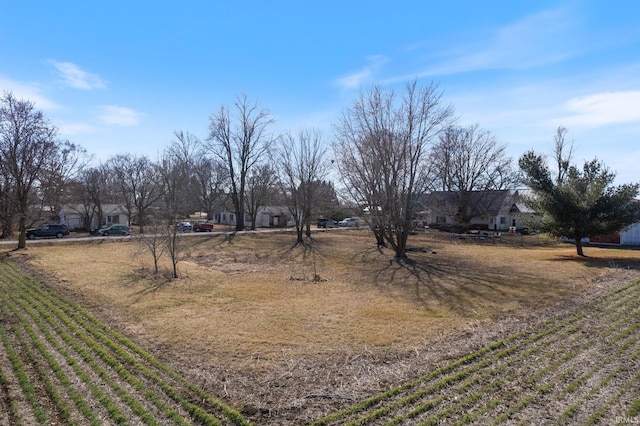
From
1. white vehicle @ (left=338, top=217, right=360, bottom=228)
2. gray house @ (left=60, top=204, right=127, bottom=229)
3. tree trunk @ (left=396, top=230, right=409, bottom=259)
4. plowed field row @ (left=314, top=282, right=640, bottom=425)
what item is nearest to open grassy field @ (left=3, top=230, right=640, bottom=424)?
plowed field row @ (left=314, top=282, right=640, bottom=425)

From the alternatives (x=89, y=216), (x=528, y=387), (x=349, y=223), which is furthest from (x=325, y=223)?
(x=528, y=387)

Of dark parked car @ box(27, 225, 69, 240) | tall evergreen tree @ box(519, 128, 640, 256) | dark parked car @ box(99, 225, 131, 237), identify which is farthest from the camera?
dark parked car @ box(99, 225, 131, 237)

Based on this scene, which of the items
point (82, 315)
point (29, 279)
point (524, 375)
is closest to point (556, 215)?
point (524, 375)

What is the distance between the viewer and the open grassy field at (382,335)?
559 centimetres

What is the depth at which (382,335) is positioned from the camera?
8742mm

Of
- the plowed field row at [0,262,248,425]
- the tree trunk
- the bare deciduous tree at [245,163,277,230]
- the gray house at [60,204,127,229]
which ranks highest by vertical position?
the bare deciduous tree at [245,163,277,230]

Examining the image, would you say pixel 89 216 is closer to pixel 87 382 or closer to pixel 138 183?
pixel 138 183

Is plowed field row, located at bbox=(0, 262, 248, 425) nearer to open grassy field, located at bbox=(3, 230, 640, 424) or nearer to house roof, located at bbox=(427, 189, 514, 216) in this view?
open grassy field, located at bbox=(3, 230, 640, 424)

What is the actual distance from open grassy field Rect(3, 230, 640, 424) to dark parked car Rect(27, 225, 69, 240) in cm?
1818

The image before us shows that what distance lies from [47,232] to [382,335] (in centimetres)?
3724

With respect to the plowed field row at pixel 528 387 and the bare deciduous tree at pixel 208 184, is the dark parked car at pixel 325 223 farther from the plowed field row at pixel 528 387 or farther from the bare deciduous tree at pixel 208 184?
the plowed field row at pixel 528 387

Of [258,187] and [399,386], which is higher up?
[258,187]

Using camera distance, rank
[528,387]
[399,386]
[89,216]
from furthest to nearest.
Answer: [89,216] < [399,386] < [528,387]

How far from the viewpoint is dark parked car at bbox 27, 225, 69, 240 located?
108 ft
